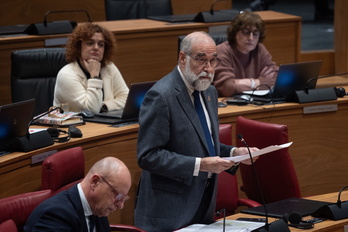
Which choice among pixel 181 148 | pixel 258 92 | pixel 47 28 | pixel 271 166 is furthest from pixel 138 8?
pixel 181 148

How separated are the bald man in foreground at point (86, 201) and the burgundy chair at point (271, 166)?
135 cm

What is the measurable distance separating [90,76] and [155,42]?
54.7 inches

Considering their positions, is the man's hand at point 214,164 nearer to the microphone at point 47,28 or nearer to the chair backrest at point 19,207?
the chair backrest at point 19,207

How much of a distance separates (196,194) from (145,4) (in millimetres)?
4160

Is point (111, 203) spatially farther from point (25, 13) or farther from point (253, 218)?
point (25, 13)

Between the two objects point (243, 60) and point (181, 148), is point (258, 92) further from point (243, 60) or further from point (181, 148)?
point (181, 148)

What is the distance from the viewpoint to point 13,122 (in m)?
3.63

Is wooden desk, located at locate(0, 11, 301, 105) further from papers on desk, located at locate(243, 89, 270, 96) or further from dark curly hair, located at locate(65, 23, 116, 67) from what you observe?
papers on desk, located at locate(243, 89, 270, 96)

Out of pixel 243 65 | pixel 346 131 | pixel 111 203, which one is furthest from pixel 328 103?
pixel 111 203

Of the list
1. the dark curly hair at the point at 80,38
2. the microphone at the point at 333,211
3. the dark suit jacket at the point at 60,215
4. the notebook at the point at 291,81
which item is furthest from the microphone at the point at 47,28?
the dark suit jacket at the point at 60,215

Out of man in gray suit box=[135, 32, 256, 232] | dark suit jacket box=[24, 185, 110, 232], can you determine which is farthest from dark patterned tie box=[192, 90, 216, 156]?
dark suit jacket box=[24, 185, 110, 232]

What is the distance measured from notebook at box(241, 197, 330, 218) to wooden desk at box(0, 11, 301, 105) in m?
2.68

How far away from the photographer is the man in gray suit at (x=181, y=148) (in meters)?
3.05

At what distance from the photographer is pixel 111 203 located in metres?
2.64
